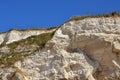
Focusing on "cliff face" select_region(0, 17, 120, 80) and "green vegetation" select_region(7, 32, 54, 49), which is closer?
"cliff face" select_region(0, 17, 120, 80)

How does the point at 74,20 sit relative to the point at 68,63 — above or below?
above

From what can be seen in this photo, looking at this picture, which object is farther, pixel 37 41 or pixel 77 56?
pixel 37 41

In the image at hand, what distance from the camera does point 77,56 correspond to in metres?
23.3

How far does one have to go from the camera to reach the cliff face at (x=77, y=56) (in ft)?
74.3

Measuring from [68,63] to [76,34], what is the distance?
1.96m

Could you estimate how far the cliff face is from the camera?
2266 centimetres

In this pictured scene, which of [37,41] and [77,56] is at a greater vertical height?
[37,41]

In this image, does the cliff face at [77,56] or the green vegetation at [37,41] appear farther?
the green vegetation at [37,41]

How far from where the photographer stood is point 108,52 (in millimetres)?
22812

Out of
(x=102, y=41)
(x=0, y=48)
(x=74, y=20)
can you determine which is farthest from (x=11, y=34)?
(x=102, y=41)

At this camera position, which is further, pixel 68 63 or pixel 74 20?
pixel 74 20

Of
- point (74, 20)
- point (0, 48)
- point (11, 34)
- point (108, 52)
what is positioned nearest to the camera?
point (108, 52)

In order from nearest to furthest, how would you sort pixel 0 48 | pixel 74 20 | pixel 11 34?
pixel 74 20
pixel 0 48
pixel 11 34

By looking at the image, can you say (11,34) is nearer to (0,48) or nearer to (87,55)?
(0,48)
